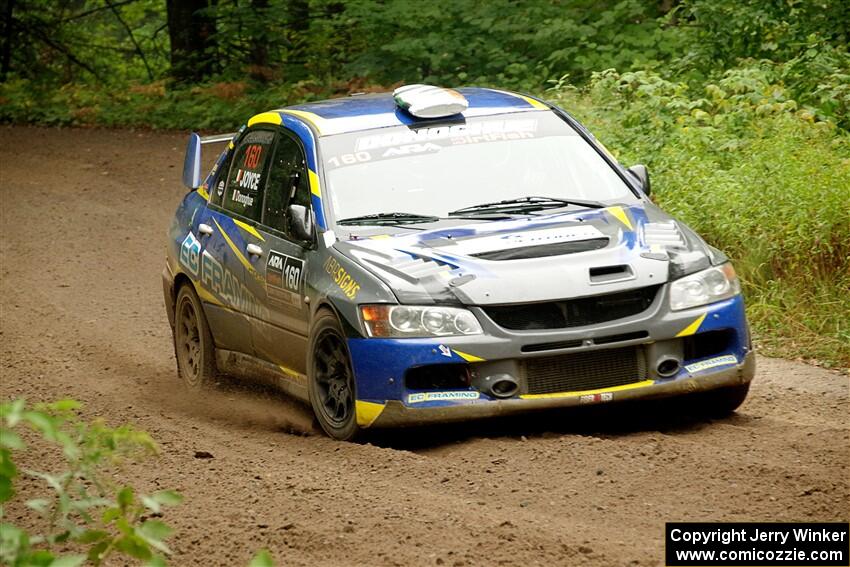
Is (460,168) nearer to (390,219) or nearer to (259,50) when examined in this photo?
(390,219)

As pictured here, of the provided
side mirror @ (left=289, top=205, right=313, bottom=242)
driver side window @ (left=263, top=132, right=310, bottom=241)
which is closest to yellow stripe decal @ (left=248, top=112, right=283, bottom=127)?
driver side window @ (left=263, top=132, right=310, bottom=241)

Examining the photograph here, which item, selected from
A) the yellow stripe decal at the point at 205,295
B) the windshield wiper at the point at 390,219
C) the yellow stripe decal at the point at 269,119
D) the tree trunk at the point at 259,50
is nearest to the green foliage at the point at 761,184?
the windshield wiper at the point at 390,219

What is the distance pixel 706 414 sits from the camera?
7617 mm

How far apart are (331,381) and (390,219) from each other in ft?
3.15

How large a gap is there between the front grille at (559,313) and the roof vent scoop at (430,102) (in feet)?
6.30

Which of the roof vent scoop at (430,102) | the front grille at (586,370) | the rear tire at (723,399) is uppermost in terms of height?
the roof vent scoop at (430,102)

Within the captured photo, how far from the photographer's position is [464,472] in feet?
21.0

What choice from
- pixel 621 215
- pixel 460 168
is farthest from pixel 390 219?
pixel 621 215

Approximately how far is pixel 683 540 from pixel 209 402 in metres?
4.59

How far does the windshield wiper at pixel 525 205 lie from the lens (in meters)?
7.82

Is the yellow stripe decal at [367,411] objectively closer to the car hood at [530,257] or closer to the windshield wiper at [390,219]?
the car hood at [530,257]

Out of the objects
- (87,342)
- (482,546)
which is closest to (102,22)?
(87,342)

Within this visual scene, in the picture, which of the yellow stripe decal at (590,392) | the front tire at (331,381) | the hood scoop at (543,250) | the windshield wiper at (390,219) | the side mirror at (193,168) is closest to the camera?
the yellow stripe decal at (590,392)

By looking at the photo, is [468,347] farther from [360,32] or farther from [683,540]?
[360,32]
